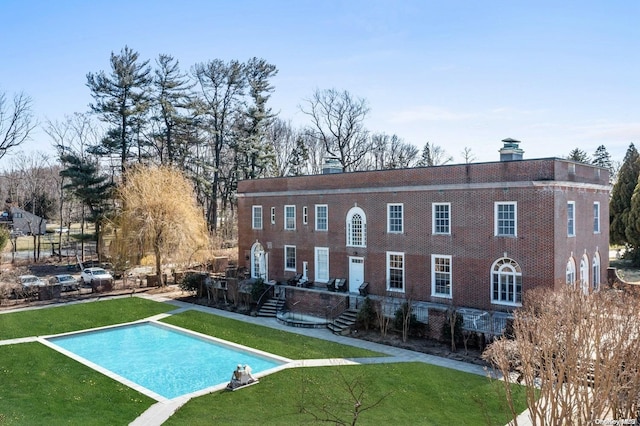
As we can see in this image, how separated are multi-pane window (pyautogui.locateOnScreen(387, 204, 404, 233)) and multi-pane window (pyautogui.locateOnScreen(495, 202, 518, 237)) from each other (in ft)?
15.9

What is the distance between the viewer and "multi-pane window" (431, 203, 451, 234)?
75.8 ft

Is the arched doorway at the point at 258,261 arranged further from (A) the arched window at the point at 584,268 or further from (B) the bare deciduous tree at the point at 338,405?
(A) the arched window at the point at 584,268

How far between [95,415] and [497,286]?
16028 mm

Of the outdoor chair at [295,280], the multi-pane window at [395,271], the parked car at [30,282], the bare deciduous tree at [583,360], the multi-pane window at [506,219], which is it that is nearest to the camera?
the bare deciduous tree at [583,360]

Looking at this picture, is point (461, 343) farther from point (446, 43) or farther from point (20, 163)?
point (20, 163)

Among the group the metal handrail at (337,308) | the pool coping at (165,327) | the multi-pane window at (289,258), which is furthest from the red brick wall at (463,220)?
the pool coping at (165,327)

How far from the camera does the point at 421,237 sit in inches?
945

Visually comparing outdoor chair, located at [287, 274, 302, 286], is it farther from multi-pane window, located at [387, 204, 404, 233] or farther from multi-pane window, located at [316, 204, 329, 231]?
multi-pane window, located at [387, 204, 404, 233]

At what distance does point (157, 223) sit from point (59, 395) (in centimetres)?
1785

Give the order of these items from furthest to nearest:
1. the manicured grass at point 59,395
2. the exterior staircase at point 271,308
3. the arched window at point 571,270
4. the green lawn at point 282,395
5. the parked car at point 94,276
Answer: the parked car at point 94,276
the exterior staircase at point 271,308
the arched window at point 571,270
the manicured grass at point 59,395
the green lawn at point 282,395

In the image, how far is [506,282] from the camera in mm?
21219

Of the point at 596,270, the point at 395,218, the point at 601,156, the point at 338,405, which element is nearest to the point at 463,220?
the point at 395,218

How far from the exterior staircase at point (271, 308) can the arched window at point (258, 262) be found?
411 cm

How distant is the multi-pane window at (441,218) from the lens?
2311 centimetres
